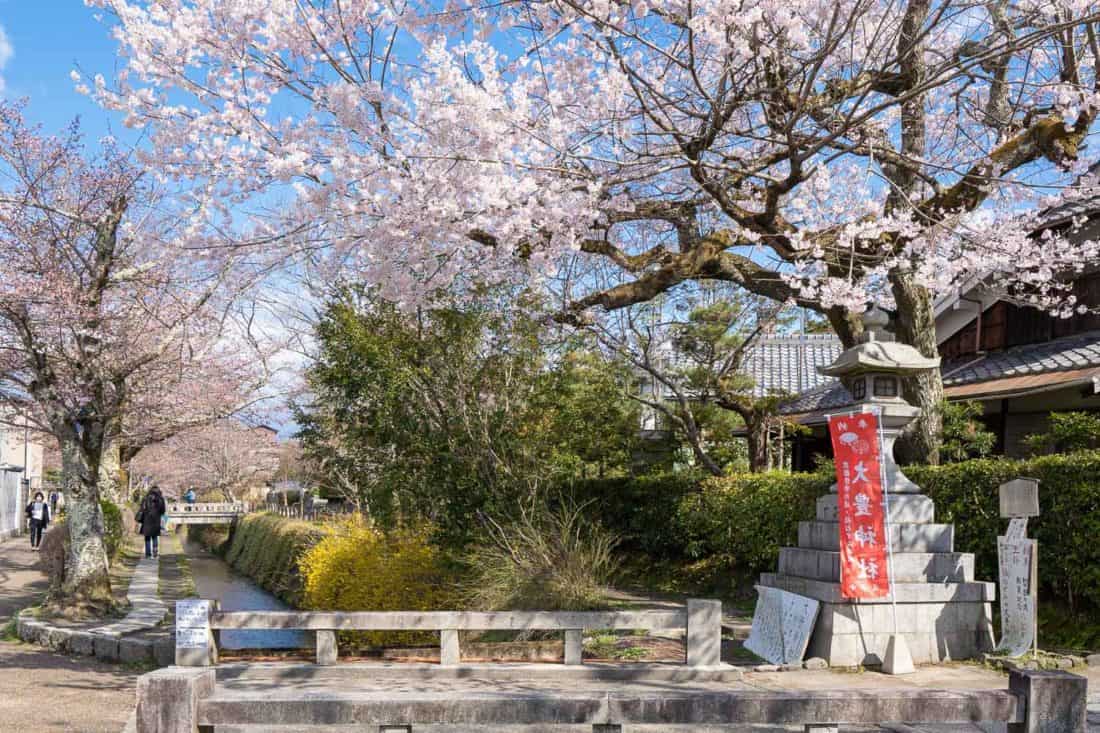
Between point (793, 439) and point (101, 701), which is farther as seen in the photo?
point (793, 439)

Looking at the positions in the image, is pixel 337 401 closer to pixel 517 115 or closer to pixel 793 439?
pixel 517 115

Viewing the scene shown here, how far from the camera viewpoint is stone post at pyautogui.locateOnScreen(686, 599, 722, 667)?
9295 millimetres

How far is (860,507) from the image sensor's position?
975 cm

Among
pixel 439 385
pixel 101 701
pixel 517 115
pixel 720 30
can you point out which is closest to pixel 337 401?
pixel 439 385

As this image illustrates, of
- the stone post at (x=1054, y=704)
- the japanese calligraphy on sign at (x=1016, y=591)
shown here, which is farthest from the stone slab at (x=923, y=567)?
the stone post at (x=1054, y=704)

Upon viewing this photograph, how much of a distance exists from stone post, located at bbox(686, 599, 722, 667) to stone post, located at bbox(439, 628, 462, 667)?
232cm

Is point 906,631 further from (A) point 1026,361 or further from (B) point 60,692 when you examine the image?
(B) point 60,692

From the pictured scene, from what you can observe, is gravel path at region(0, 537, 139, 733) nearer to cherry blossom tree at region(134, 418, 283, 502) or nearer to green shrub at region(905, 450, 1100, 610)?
green shrub at region(905, 450, 1100, 610)

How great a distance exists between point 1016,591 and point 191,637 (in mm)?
8236

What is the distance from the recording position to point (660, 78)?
29.3ft

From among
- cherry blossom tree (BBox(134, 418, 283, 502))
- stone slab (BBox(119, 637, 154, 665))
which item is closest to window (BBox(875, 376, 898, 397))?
stone slab (BBox(119, 637, 154, 665))

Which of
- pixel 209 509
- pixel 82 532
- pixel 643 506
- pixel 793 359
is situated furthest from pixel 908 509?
pixel 209 509

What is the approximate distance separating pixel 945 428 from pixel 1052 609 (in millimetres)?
3479

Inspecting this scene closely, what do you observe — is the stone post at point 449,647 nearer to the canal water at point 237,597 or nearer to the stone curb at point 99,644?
the canal water at point 237,597
